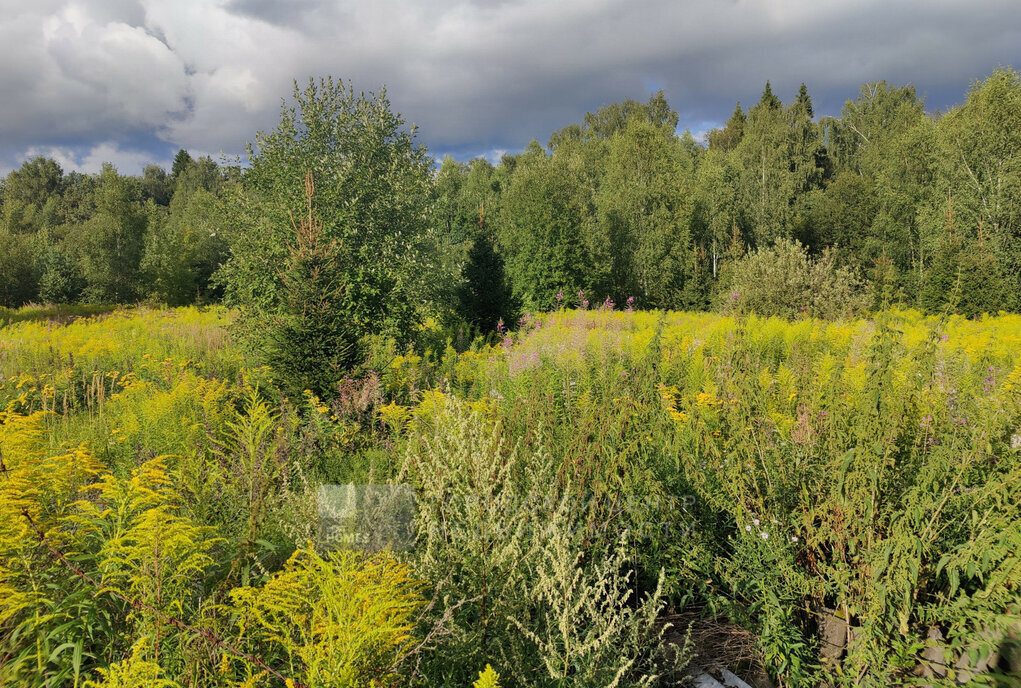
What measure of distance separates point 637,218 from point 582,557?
2620 centimetres

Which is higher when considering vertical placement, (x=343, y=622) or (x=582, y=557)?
(x=343, y=622)

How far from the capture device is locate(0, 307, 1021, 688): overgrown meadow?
181cm

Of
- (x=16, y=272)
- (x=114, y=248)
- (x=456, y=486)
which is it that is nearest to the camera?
(x=456, y=486)

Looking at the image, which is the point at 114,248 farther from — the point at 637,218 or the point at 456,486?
the point at 456,486

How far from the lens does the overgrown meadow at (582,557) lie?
5.95 ft

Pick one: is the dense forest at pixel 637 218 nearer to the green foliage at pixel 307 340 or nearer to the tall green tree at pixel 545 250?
the tall green tree at pixel 545 250

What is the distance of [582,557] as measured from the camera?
2939 mm

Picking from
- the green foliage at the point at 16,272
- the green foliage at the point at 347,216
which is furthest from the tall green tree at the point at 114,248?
the green foliage at the point at 347,216

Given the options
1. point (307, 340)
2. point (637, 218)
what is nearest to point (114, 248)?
point (637, 218)

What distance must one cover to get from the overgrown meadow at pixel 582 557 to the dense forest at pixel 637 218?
1.03 meters

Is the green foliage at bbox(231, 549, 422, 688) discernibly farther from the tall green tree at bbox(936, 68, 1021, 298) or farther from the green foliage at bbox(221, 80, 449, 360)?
the tall green tree at bbox(936, 68, 1021, 298)

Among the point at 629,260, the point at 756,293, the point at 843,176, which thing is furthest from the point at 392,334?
the point at 843,176

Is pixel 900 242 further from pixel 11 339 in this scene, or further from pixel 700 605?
pixel 11 339

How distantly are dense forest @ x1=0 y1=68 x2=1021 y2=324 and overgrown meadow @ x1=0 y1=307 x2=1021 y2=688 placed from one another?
1.03 m
